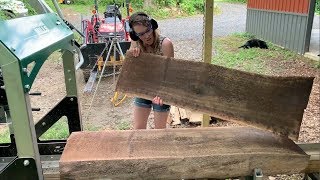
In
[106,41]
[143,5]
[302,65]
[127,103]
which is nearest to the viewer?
[127,103]

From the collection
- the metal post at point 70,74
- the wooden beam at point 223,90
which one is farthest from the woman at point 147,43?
the metal post at point 70,74

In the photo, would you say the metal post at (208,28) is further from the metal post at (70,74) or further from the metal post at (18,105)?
the metal post at (18,105)

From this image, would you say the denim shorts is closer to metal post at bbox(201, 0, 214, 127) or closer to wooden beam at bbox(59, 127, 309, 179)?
wooden beam at bbox(59, 127, 309, 179)

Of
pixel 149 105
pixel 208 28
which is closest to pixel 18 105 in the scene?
pixel 149 105

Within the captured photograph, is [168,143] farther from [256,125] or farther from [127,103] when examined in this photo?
[127,103]

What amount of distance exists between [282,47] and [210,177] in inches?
432

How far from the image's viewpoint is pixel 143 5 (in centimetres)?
2448

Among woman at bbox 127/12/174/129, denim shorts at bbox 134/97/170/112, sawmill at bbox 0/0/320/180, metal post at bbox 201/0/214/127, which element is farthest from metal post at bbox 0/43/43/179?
metal post at bbox 201/0/214/127

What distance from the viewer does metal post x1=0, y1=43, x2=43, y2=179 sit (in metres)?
1.43

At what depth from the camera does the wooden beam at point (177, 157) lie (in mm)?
1826

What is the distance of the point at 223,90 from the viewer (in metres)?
2.21

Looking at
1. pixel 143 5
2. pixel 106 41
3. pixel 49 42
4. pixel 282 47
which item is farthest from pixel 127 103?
pixel 143 5

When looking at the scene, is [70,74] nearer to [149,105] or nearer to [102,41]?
[149,105]

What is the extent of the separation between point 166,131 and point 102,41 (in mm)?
6552
